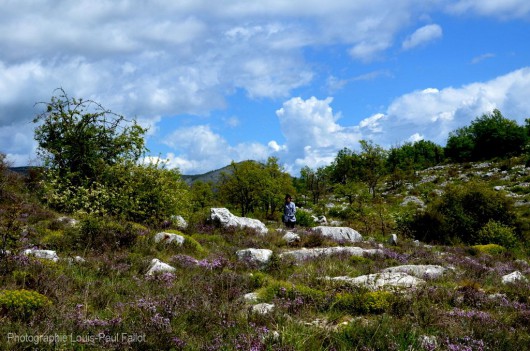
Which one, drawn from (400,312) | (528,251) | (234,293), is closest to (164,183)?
(234,293)

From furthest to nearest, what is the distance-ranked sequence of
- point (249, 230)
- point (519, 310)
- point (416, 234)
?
point (416, 234)
point (249, 230)
point (519, 310)

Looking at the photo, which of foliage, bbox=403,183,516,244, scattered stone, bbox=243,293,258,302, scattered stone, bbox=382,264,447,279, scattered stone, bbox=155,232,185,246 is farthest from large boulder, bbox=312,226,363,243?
scattered stone, bbox=243,293,258,302

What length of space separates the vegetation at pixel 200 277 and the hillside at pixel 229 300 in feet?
0.10

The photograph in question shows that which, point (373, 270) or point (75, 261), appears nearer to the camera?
point (75, 261)

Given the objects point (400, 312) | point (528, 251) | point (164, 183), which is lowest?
point (528, 251)

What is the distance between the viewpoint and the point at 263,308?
21.4ft

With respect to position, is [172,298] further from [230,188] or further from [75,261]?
[230,188]

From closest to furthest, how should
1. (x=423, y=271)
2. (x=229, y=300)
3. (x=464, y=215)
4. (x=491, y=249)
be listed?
(x=229, y=300)
(x=423, y=271)
(x=491, y=249)
(x=464, y=215)

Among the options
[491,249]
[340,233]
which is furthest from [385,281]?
[340,233]

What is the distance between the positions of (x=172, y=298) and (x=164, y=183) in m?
13.7

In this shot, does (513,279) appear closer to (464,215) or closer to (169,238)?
(169,238)

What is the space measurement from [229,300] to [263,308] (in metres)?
0.93

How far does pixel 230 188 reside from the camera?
36938mm

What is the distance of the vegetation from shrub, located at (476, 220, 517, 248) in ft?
0.25
